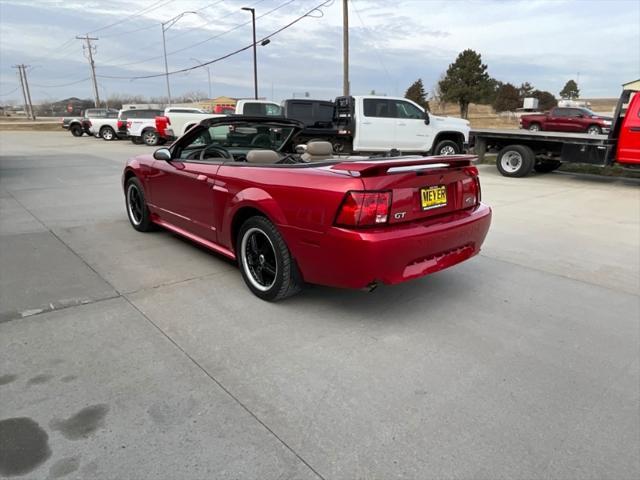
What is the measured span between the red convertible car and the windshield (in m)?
0.12

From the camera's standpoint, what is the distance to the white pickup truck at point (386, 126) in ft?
43.0

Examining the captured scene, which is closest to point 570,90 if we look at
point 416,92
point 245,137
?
point 416,92

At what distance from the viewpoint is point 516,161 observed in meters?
11.9

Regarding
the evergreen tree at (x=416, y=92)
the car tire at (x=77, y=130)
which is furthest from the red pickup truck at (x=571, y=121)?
the evergreen tree at (x=416, y=92)

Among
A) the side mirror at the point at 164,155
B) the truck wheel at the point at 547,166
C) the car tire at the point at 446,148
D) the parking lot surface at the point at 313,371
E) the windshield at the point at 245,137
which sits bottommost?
the truck wheel at the point at 547,166

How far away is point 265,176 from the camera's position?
3.52 meters

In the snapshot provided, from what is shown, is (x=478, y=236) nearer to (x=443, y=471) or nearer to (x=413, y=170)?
(x=413, y=170)

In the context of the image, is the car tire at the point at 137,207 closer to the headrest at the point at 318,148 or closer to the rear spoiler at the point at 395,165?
the headrest at the point at 318,148

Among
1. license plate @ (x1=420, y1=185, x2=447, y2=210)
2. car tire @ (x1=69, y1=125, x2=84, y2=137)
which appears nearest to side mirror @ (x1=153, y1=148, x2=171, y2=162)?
license plate @ (x1=420, y1=185, x2=447, y2=210)

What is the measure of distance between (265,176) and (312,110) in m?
10.9

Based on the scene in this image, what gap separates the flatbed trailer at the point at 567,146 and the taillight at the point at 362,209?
7.74 metres

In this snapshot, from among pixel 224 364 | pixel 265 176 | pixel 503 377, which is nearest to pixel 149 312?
pixel 224 364

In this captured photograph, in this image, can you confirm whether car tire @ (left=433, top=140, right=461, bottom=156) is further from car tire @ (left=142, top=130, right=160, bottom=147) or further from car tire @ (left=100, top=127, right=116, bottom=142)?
car tire @ (left=100, top=127, right=116, bottom=142)

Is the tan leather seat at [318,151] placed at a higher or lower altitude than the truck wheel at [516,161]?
higher
